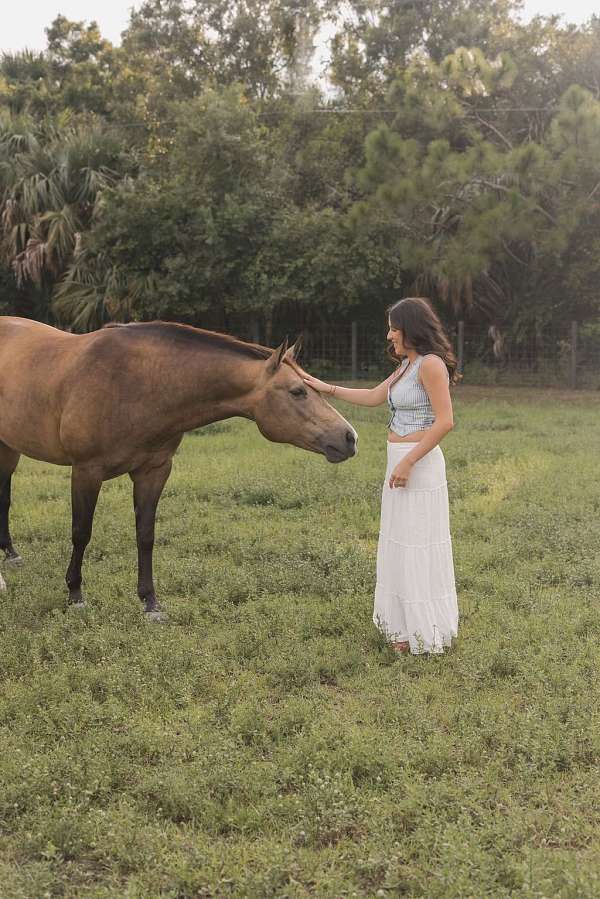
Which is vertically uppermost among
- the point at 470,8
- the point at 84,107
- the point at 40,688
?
the point at 470,8

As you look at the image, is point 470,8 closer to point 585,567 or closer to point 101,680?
point 585,567

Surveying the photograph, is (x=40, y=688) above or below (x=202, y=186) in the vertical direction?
below

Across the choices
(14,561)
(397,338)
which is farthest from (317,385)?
(14,561)

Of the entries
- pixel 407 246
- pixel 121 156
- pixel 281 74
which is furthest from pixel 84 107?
pixel 407 246

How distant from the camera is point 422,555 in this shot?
438cm

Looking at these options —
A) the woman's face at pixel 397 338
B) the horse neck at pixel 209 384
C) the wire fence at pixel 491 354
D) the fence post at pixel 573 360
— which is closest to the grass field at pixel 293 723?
the horse neck at pixel 209 384

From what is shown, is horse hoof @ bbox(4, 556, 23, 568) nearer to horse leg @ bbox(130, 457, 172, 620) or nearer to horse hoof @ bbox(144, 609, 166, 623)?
horse leg @ bbox(130, 457, 172, 620)

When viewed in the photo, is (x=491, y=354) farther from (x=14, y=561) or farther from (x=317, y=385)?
(x=317, y=385)

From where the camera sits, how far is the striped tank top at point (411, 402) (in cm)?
437

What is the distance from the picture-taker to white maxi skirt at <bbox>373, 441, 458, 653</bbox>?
4.37 metres

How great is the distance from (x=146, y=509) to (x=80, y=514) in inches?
14.9

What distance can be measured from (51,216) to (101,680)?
16.3m

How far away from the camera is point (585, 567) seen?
5625mm

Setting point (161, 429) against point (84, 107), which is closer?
point (161, 429)
